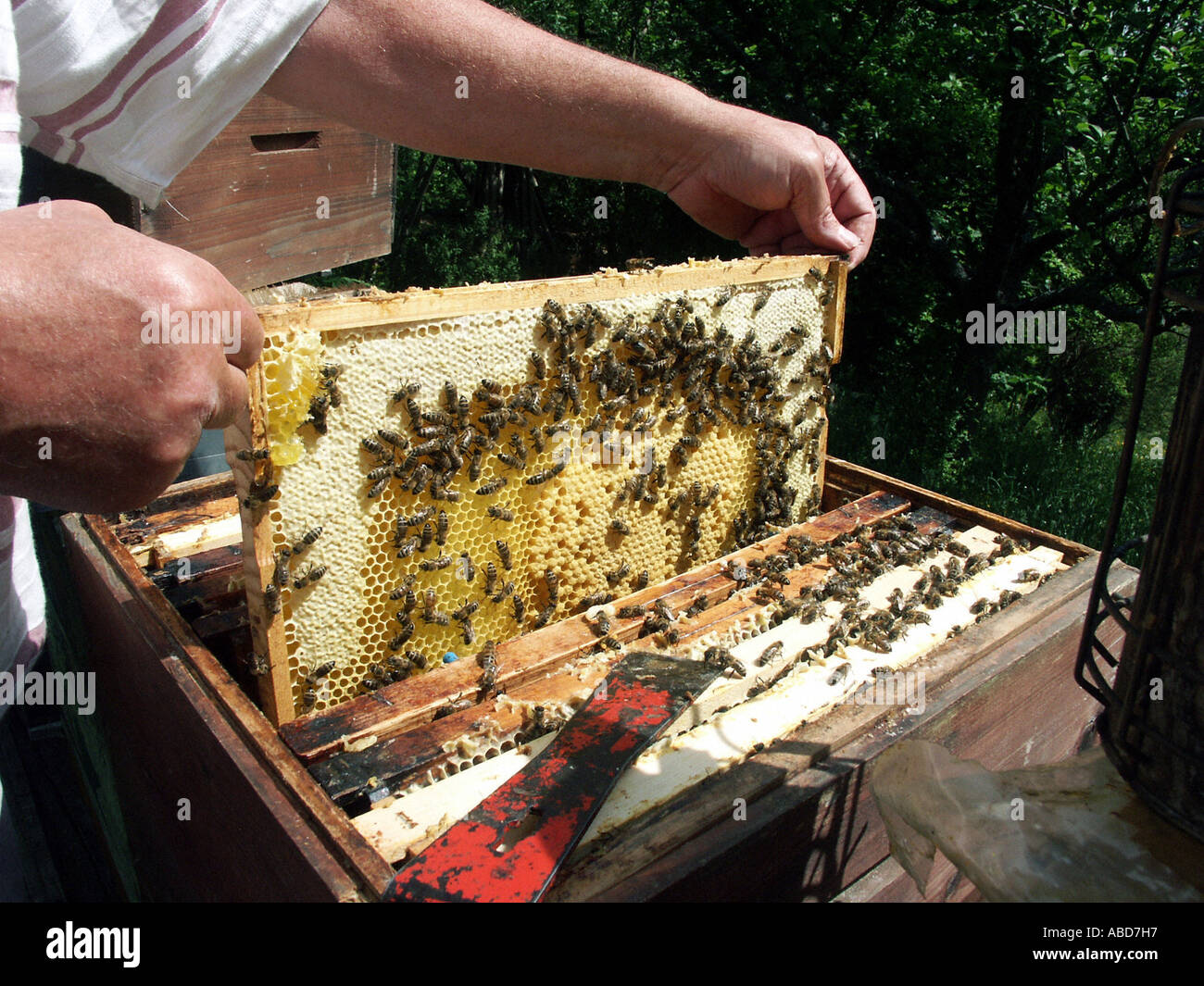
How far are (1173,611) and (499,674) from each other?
5.04ft

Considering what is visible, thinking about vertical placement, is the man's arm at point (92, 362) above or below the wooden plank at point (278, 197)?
below

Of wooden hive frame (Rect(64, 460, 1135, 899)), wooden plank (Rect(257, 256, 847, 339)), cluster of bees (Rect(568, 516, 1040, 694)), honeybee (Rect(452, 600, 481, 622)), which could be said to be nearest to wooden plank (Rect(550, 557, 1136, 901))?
wooden hive frame (Rect(64, 460, 1135, 899))

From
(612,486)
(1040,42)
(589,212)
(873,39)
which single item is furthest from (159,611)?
(589,212)

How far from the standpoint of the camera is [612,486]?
9.36ft

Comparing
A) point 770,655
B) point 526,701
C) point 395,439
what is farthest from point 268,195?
point 770,655

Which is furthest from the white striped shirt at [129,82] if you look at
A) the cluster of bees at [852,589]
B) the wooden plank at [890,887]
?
the wooden plank at [890,887]

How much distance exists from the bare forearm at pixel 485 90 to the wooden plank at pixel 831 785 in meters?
1.90

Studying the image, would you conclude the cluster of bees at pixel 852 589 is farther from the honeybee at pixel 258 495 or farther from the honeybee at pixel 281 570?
the honeybee at pixel 258 495

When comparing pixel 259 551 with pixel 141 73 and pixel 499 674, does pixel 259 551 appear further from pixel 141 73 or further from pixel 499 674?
pixel 141 73

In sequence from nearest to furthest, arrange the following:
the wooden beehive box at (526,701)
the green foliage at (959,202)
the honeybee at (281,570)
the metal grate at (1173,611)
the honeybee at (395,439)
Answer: the metal grate at (1173,611) → the wooden beehive box at (526,701) → the honeybee at (281,570) → the honeybee at (395,439) → the green foliage at (959,202)

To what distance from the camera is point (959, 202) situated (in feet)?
37.1

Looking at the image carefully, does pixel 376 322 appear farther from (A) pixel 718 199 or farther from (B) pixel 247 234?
(A) pixel 718 199

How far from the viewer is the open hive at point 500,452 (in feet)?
7.07

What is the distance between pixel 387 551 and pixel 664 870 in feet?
3.80
